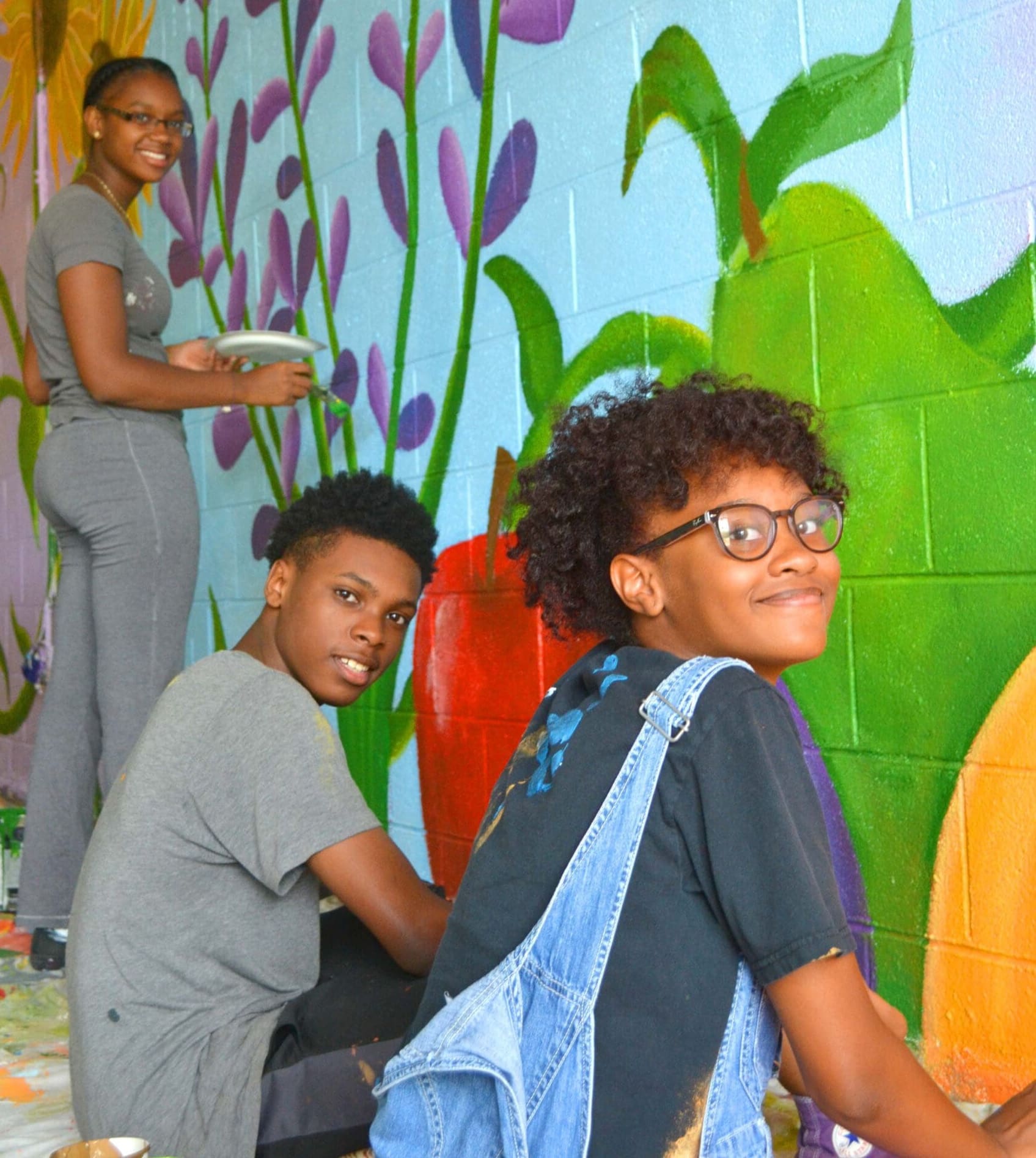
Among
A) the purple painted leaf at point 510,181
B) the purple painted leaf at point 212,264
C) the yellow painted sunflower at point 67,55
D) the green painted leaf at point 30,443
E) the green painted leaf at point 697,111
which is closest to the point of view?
the green painted leaf at point 697,111

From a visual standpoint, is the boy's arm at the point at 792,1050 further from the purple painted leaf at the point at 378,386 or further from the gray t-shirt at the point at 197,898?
the purple painted leaf at the point at 378,386

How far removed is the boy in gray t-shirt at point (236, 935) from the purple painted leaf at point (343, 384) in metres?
1.51

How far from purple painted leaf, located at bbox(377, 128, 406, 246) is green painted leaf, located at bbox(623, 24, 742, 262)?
0.79 meters

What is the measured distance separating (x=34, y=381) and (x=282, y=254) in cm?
75

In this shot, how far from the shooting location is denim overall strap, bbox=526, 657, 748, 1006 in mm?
1031

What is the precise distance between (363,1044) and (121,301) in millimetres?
1657

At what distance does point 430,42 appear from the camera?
2.75 meters

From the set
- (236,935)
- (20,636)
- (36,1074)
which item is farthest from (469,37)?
(20,636)

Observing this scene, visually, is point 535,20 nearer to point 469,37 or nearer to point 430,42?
point 469,37

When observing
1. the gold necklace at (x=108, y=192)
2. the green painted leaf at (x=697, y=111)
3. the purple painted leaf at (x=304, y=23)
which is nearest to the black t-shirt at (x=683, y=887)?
the green painted leaf at (x=697, y=111)

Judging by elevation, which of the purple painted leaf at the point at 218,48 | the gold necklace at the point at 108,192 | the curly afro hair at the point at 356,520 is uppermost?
the purple painted leaf at the point at 218,48

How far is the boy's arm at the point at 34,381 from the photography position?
2.89 m

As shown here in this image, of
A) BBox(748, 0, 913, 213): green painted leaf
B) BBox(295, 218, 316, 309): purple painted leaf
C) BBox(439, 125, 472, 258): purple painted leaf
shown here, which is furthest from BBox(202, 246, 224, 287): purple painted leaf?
BBox(748, 0, 913, 213): green painted leaf

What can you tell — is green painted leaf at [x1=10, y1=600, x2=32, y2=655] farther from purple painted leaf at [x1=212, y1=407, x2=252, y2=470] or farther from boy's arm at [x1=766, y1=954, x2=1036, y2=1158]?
boy's arm at [x1=766, y1=954, x2=1036, y2=1158]
